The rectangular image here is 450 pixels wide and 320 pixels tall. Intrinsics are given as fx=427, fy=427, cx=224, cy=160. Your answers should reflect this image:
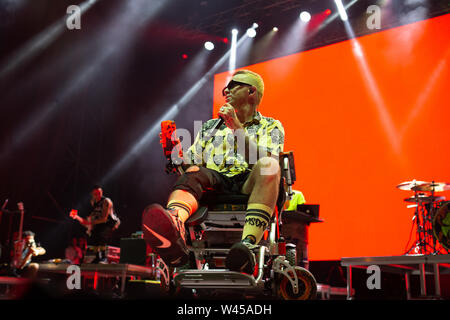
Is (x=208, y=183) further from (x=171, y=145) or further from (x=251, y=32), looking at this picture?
(x=251, y=32)

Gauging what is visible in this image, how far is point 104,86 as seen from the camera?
7727mm

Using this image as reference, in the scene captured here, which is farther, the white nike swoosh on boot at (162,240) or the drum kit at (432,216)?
the drum kit at (432,216)

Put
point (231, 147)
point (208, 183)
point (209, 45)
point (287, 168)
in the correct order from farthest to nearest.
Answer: point (209, 45)
point (231, 147)
point (287, 168)
point (208, 183)

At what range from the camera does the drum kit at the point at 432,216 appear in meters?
3.80

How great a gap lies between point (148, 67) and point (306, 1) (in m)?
3.14

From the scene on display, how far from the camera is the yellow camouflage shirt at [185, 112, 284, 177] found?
2449mm

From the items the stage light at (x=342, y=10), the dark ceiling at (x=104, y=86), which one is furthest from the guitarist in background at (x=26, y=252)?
the stage light at (x=342, y=10)

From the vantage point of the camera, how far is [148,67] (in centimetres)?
813

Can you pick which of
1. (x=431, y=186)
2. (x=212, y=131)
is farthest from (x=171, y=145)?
(x=431, y=186)

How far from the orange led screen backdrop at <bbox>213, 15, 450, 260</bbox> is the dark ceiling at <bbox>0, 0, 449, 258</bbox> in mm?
491

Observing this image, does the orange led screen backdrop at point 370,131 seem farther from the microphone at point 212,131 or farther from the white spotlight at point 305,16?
the microphone at point 212,131

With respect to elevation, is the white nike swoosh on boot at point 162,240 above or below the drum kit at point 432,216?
below

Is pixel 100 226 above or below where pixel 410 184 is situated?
below

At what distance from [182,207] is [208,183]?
230 mm
